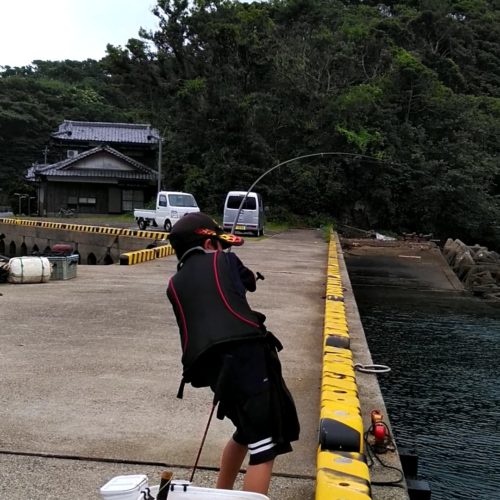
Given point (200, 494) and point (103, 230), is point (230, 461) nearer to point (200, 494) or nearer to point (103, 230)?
point (200, 494)

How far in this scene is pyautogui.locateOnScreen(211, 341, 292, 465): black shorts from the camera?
7.63 feet

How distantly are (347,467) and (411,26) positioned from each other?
43.1 meters

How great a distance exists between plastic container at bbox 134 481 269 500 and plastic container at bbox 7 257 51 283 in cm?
844

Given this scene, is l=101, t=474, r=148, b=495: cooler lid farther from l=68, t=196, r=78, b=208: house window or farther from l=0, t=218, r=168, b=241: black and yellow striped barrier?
l=68, t=196, r=78, b=208: house window

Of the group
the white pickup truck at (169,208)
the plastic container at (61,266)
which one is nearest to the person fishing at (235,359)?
the plastic container at (61,266)

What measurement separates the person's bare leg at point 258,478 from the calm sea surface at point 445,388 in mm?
2834

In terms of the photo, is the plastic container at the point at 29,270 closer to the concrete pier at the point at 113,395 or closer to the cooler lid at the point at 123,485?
the concrete pier at the point at 113,395

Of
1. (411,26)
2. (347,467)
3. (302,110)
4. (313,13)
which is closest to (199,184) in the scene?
(302,110)

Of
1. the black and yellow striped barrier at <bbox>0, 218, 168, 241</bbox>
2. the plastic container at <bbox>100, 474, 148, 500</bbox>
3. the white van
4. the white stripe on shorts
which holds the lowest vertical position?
the plastic container at <bbox>100, 474, 148, 500</bbox>

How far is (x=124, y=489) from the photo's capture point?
79.6 inches

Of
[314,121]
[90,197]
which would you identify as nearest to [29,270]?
[314,121]

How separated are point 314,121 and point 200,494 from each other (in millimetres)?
32458

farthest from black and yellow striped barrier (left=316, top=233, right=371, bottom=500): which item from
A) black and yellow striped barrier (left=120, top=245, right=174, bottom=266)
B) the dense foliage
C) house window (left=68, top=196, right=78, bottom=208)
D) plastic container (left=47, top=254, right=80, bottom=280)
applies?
house window (left=68, top=196, right=78, bottom=208)

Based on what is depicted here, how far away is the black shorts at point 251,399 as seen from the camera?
91.6 inches
